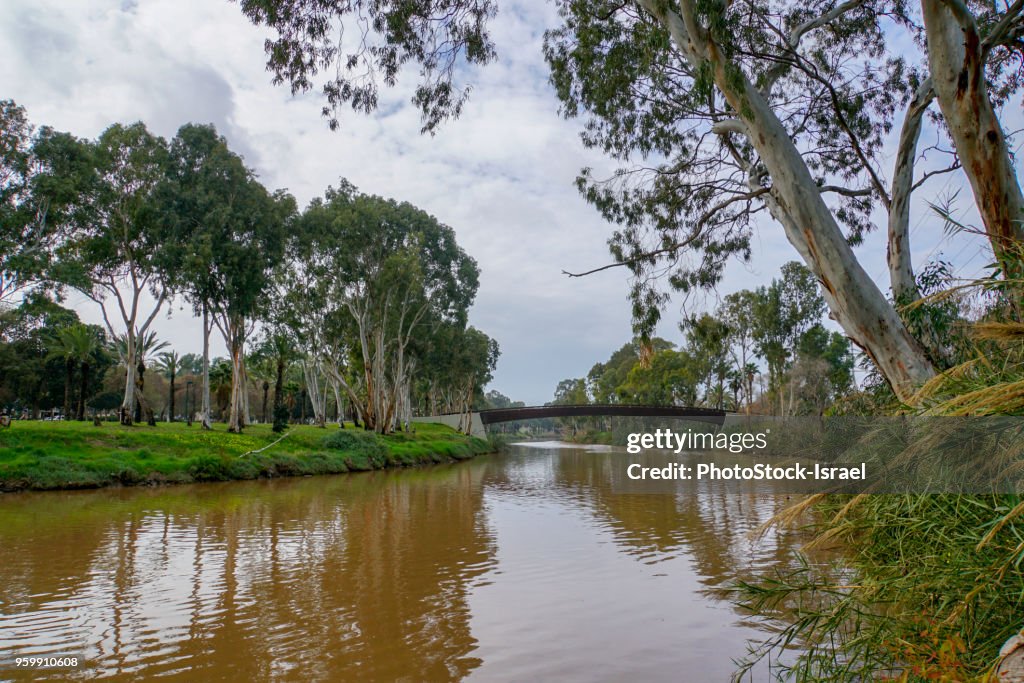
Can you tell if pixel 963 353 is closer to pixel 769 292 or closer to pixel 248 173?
pixel 248 173

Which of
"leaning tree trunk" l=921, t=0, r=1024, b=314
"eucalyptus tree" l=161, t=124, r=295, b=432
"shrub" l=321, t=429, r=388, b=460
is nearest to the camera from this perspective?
"leaning tree trunk" l=921, t=0, r=1024, b=314

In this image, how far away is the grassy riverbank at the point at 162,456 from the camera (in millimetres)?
17406

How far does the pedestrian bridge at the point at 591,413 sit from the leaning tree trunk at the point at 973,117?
33477mm

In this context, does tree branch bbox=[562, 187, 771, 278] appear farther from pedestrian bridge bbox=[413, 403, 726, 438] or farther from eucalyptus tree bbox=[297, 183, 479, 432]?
pedestrian bridge bbox=[413, 403, 726, 438]

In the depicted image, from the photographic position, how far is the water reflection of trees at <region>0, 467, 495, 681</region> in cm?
525

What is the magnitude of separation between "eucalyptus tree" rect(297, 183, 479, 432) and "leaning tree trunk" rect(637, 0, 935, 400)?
2439 centimetres

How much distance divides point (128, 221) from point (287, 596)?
938 inches

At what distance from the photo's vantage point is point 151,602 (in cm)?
686

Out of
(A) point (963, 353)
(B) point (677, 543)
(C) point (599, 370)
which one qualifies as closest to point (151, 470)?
(B) point (677, 543)

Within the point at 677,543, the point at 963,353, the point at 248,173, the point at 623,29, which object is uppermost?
the point at 248,173

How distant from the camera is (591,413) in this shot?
4641 centimetres

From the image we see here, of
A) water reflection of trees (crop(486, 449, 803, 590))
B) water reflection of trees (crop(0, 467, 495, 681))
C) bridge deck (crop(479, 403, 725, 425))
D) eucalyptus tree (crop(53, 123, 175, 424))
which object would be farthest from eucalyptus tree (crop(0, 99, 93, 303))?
bridge deck (crop(479, 403, 725, 425))

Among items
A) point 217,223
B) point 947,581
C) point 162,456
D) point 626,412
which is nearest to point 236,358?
point 217,223

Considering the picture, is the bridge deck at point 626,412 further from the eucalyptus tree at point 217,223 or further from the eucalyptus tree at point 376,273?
the eucalyptus tree at point 217,223
